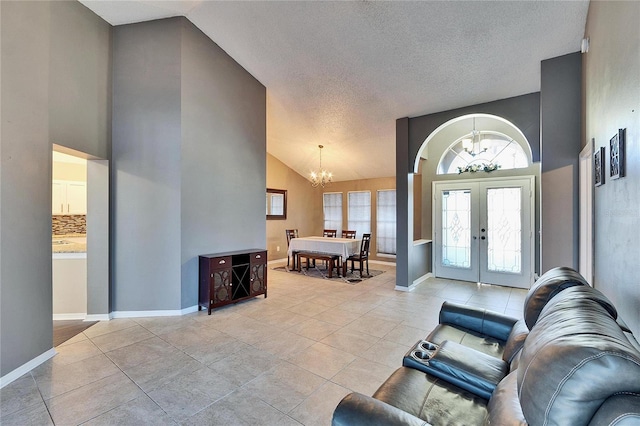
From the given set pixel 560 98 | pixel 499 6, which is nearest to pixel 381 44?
pixel 499 6

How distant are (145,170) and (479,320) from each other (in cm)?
410

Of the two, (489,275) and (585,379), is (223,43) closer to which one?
(585,379)

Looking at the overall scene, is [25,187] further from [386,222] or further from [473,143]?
[386,222]

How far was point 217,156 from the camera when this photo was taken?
170 inches

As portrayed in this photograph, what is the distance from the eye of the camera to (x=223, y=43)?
4289 millimetres

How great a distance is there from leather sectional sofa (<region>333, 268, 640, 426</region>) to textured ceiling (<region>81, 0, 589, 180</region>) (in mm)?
2815

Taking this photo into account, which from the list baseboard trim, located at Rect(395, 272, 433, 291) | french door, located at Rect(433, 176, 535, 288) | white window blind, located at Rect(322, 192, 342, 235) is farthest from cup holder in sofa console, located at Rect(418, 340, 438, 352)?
white window blind, located at Rect(322, 192, 342, 235)

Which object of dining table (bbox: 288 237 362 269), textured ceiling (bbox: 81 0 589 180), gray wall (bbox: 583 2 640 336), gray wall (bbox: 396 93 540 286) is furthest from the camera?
dining table (bbox: 288 237 362 269)

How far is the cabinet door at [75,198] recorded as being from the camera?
5164 millimetres

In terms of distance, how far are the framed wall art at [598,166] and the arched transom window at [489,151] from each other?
3.34m

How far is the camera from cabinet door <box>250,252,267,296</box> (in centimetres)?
448

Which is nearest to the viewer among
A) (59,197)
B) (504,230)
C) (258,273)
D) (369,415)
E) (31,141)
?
(369,415)

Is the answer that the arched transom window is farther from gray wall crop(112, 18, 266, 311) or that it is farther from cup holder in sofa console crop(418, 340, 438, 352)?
gray wall crop(112, 18, 266, 311)

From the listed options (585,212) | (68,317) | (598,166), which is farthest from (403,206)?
(68,317)
